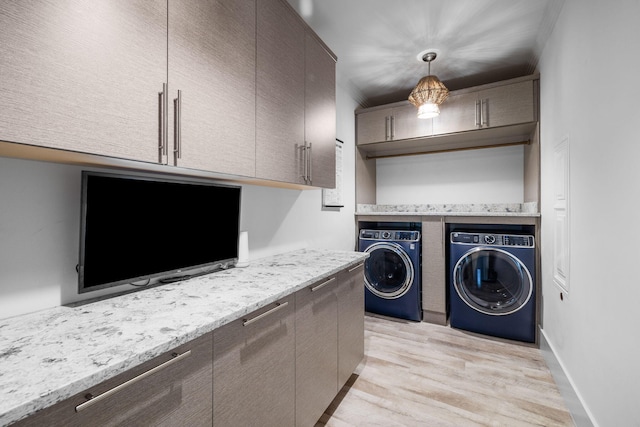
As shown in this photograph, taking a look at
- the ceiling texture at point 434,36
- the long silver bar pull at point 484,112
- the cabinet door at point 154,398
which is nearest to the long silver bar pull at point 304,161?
the ceiling texture at point 434,36

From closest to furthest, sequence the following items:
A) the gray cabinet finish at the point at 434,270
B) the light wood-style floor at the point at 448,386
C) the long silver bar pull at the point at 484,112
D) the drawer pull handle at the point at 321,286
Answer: the drawer pull handle at the point at 321,286 → the light wood-style floor at the point at 448,386 → the long silver bar pull at the point at 484,112 → the gray cabinet finish at the point at 434,270

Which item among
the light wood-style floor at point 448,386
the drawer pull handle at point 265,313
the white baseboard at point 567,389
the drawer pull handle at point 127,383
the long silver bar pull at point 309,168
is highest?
the long silver bar pull at point 309,168

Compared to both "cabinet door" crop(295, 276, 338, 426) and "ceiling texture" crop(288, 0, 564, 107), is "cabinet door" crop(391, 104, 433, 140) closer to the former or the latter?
"ceiling texture" crop(288, 0, 564, 107)

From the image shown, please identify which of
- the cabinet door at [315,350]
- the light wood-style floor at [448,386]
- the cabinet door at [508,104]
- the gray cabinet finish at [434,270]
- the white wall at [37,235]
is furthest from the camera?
the gray cabinet finish at [434,270]

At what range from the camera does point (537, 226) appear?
2.61 meters

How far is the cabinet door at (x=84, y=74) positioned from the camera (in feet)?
2.33

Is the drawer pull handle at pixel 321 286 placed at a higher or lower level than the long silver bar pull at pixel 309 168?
lower

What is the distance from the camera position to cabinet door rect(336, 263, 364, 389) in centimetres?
184

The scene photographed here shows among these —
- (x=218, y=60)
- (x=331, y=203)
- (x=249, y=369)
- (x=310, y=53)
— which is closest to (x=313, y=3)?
(x=310, y=53)

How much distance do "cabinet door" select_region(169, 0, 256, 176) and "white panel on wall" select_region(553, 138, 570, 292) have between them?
1.95m

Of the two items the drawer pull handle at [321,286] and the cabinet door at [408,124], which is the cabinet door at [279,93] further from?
the cabinet door at [408,124]

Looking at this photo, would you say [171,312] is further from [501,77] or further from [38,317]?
[501,77]

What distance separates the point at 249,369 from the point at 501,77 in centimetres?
358

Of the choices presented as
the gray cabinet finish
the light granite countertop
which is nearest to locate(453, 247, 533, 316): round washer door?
the gray cabinet finish
